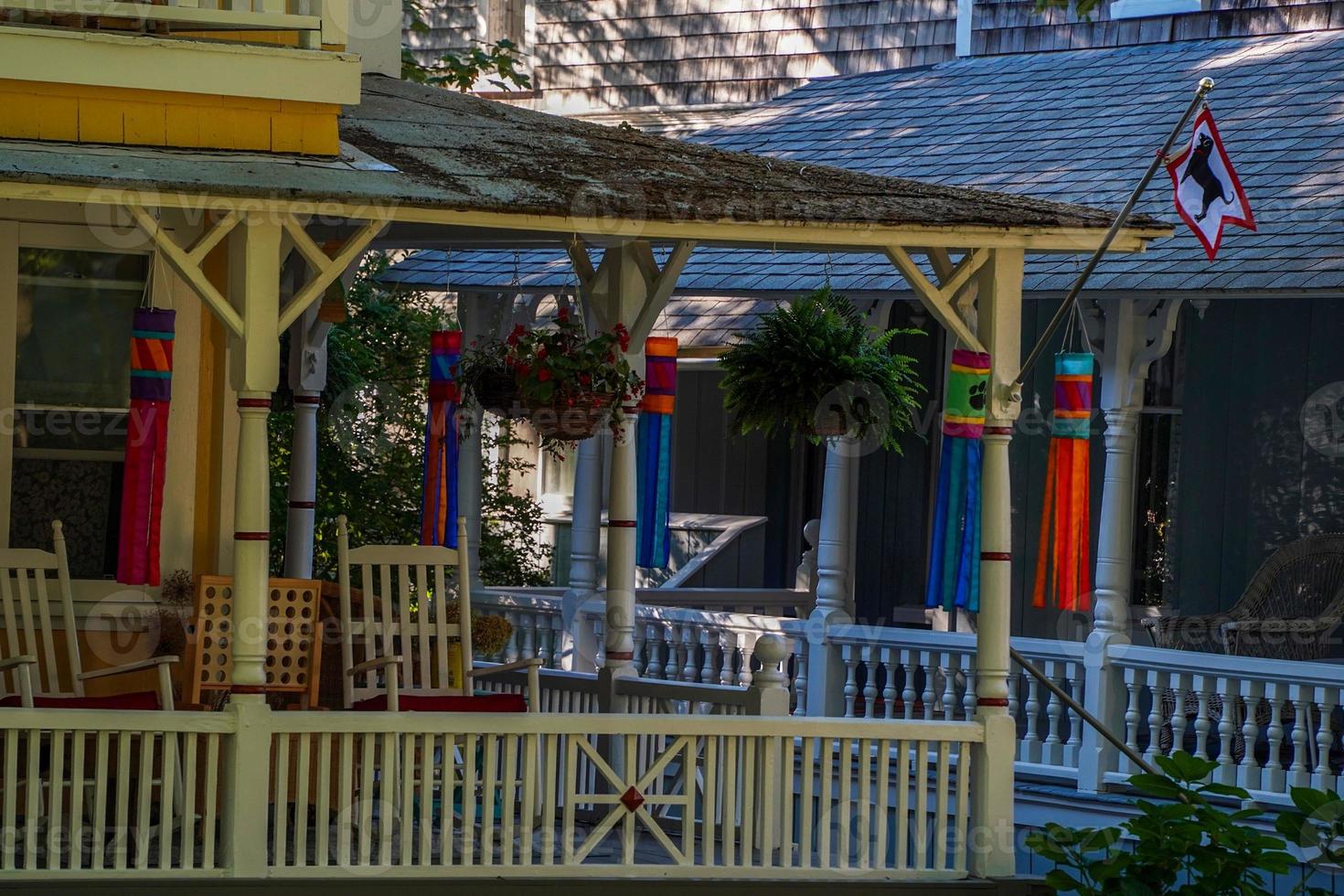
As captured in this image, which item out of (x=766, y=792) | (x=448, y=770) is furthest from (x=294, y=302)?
(x=766, y=792)

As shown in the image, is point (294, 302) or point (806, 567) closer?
point (294, 302)

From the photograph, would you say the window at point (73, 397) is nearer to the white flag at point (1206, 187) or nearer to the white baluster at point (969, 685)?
the white baluster at point (969, 685)

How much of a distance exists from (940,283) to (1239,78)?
4.99 metres

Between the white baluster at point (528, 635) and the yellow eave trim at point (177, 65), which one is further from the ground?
the yellow eave trim at point (177, 65)

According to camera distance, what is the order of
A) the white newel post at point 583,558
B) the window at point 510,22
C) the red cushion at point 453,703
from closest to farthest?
1. the red cushion at point 453,703
2. the white newel post at point 583,558
3. the window at point 510,22

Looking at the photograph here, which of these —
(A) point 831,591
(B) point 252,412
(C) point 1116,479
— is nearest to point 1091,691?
(C) point 1116,479

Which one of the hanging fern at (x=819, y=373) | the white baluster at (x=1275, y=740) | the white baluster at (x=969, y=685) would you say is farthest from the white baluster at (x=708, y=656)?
the white baluster at (x=1275, y=740)

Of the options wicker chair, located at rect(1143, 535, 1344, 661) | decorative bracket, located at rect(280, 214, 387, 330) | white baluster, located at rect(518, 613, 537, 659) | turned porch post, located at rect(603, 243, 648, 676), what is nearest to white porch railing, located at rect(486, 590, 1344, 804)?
wicker chair, located at rect(1143, 535, 1344, 661)

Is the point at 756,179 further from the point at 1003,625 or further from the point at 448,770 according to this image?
the point at 448,770

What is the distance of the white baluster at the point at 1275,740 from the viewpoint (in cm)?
882

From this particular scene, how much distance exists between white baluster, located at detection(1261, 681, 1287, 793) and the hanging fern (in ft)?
6.86

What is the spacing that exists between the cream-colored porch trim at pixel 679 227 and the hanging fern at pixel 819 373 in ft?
4.08

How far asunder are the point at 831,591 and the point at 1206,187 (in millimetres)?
3654

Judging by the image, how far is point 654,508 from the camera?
30.4 feet
